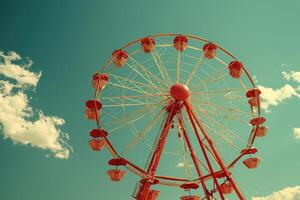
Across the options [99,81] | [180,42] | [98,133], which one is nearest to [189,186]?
[98,133]

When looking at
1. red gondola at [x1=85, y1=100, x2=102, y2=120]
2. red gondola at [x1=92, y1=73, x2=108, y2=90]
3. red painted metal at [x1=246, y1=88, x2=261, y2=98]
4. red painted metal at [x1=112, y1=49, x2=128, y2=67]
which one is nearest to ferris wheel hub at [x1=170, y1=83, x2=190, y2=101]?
red painted metal at [x1=112, y1=49, x2=128, y2=67]

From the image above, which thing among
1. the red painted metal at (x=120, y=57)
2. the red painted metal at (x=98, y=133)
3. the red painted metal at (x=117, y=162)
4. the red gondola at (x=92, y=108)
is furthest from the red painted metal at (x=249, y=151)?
the red painted metal at (x=120, y=57)

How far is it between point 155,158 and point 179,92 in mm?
3286

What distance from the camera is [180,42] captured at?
1866 centimetres

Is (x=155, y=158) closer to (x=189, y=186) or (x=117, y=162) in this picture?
(x=117, y=162)

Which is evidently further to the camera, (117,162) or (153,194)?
(117,162)

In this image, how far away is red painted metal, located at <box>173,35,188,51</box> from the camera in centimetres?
1859

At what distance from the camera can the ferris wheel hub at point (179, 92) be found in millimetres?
16312

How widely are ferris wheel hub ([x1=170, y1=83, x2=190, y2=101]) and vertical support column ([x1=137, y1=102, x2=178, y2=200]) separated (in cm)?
38

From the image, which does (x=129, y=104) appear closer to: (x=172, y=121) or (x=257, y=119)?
(x=172, y=121)

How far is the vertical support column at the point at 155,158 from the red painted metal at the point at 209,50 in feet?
12.9

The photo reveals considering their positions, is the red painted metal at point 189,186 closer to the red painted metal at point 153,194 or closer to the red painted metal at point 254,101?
the red painted metal at point 153,194

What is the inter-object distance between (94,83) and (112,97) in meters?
1.29

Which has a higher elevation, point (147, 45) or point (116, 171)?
point (147, 45)
